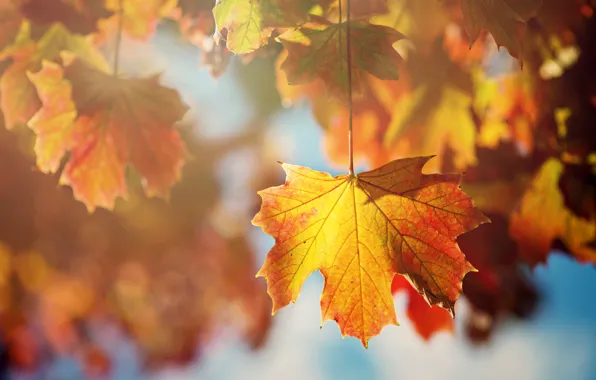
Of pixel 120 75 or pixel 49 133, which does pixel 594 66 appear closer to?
pixel 120 75

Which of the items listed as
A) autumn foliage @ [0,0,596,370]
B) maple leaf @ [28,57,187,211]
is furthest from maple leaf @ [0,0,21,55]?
maple leaf @ [28,57,187,211]

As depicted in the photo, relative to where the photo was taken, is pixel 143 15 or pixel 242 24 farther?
pixel 143 15

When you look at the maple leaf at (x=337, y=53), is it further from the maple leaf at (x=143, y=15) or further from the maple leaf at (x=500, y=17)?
the maple leaf at (x=143, y=15)

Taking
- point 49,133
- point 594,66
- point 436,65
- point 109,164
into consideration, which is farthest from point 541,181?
point 49,133

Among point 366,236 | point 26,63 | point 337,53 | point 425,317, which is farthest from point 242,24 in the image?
point 425,317

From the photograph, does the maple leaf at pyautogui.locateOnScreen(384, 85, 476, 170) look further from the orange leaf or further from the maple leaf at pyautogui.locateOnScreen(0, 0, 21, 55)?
the maple leaf at pyautogui.locateOnScreen(0, 0, 21, 55)

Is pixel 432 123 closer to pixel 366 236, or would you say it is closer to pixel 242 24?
pixel 366 236
